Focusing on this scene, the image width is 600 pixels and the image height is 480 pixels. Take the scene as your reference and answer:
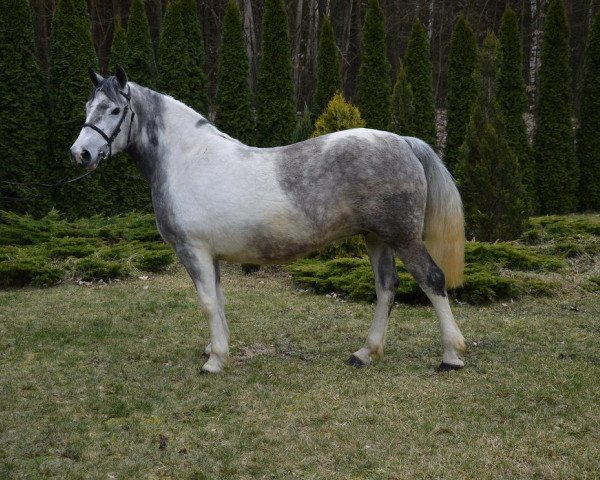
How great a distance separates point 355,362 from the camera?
521 centimetres

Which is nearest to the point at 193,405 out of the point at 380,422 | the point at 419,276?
the point at 380,422

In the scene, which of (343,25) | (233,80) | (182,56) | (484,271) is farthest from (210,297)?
(343,25)

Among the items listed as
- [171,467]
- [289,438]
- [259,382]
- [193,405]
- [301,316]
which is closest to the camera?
[171,467]

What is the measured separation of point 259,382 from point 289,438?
1062mm

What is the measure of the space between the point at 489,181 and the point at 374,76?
5889mm

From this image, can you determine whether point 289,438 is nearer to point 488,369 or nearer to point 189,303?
point 488,369

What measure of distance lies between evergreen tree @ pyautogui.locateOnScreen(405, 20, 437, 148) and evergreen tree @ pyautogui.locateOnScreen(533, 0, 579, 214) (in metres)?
2.59

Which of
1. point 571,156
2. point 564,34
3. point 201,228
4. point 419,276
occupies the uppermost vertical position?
point 564,34

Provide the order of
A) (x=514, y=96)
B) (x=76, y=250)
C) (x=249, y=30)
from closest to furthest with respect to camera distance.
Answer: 1. (x=76, y=250)
2. (x=514, y=96)
3. (x=249, y=30)

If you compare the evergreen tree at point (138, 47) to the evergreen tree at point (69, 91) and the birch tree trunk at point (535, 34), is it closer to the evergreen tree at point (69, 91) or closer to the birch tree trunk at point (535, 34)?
the evergreen tree at point (69, 91)

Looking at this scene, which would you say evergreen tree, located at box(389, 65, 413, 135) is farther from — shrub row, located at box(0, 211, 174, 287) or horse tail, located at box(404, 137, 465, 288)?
horse tail, located at box(404, 137, 465, 288)

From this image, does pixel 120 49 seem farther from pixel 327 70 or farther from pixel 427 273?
pixel 427 273

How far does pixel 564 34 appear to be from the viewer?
15.4m

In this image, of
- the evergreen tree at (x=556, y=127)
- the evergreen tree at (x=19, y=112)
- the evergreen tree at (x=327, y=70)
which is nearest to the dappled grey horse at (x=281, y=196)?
the evergreen tree at (x=19, y=112)
